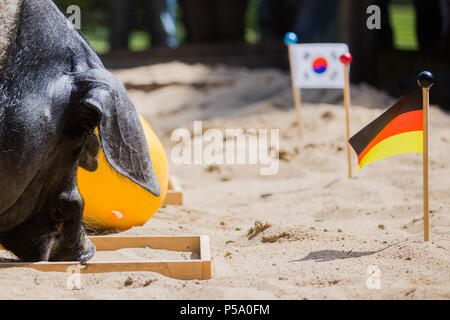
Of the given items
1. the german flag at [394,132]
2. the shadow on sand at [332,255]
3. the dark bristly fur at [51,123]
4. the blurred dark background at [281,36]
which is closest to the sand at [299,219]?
the shadow on sand at [332,255]

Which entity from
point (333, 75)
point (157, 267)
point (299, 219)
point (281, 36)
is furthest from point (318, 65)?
point (281, 36)

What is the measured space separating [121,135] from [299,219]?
6.04ft

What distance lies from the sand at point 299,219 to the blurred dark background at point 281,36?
669 mm

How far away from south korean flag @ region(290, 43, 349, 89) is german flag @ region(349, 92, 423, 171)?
2.67m

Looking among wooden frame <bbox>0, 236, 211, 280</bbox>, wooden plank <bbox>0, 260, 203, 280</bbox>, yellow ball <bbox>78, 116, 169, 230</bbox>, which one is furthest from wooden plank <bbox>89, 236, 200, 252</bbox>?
wooden plank <bbox>0, 260, 203, 280</bbox>

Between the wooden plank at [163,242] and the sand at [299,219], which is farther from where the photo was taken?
the wooden plank at [163,242]

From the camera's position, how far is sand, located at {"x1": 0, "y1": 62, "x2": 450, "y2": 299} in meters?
2.44

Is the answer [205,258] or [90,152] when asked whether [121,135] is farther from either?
[205,258]

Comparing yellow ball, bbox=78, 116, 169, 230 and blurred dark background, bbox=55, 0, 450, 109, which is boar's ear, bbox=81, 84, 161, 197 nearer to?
yellow ball, bbox=78, 116, 169, 230

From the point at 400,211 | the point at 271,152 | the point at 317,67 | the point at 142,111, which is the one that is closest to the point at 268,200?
the point at 400,211

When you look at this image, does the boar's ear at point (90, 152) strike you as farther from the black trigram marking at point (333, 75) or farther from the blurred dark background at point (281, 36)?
the blurred dark background at point (281, 36)

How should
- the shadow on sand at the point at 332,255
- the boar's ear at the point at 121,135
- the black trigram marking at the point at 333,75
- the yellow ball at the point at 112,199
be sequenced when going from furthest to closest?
1. the black trigram marking at the point at 333,75
2. the yellow ball at the point at 112,199
3. the shadow on sand at the point at 332,255
4. the boar's ear at the point at 121,135

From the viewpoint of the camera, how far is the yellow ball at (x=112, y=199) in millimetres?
3357

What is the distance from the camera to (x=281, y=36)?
11.7 metres
